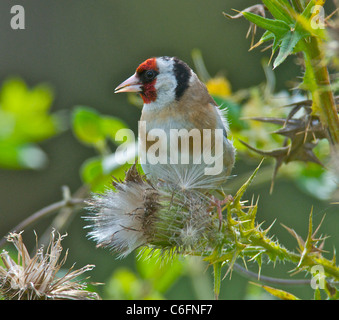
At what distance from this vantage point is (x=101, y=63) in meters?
8.12

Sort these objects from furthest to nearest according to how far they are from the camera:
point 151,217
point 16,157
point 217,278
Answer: point 16,157 → point 151,217 → point 217,278

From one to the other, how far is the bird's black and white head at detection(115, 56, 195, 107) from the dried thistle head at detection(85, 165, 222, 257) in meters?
1.05

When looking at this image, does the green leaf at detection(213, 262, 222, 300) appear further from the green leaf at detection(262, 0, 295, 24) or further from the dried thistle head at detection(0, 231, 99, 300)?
the green leaf at detection(262, 0, 295, 24)

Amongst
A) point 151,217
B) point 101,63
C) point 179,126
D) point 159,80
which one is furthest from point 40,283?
point 101,63

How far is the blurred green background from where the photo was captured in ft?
20.4

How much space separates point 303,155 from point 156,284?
3.39 feet

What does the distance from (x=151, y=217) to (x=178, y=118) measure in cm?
96

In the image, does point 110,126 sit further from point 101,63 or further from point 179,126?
point 101,63

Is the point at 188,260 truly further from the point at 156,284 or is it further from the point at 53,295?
the point at 156,284

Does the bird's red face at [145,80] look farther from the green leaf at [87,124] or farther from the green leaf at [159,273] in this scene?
the green leaf at [159,273]

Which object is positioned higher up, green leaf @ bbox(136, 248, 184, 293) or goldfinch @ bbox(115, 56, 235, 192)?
goldfinch @ bbox(115, 56, 235, 192)

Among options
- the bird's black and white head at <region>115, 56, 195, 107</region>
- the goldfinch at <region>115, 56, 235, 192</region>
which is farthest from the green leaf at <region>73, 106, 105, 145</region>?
the bird's black and white head at <region>115, 56, 195, 107</region>

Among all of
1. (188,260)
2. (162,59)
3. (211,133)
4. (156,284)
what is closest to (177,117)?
(211,133)

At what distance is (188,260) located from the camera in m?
1.86
